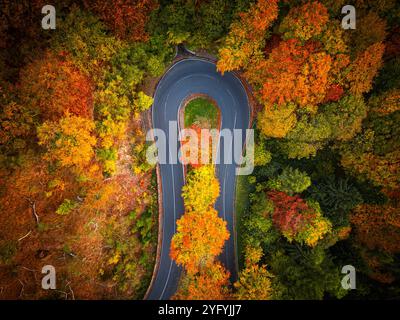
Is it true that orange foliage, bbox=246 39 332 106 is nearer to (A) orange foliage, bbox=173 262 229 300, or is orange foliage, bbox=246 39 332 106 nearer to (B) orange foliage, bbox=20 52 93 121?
(B) orange foliage, bbox=20 52 93 121

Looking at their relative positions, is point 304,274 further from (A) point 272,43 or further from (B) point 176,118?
(A) point 272,43

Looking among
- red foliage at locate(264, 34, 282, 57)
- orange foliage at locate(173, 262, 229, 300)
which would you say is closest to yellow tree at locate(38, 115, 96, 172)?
orange foliage at locate(173, 262, 229, 300)

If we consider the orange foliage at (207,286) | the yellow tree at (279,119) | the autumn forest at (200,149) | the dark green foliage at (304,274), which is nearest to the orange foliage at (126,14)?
the autumn forest at (200,149)

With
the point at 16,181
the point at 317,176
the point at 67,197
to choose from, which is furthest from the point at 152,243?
the point at 317,176

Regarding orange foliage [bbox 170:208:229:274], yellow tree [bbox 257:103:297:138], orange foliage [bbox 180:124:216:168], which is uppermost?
yellow tree [bbox 257:103:297:138]

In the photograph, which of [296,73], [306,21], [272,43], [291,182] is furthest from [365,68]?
[291,182]

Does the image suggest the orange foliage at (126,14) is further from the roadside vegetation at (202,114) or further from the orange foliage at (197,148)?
the orange foliage at (197,148)
